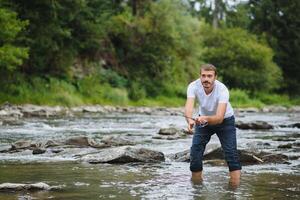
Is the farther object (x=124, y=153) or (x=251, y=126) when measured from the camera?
(x=251, y=126)

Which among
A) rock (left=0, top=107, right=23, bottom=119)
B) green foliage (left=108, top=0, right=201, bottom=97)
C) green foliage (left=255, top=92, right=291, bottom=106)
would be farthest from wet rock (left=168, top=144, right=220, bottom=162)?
green foliage (left=255, top=92, right=291, bottom=106)

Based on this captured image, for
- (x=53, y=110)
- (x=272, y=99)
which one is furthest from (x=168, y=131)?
(x=272, y=99)

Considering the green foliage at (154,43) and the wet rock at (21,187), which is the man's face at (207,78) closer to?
the wet rock at (21,187)

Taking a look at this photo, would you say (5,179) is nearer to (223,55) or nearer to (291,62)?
(223,55)

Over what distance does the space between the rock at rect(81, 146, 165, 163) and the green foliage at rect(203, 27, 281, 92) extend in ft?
159

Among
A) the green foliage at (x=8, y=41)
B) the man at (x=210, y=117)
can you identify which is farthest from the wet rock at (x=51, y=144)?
the green foliage at (x=8, y=41)

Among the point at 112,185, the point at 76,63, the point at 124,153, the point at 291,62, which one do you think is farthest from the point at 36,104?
the point at 291,62

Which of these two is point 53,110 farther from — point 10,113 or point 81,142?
point 81,142

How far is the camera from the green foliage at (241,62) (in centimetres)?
5969

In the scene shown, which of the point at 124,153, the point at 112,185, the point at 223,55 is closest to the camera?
the point at 112,185

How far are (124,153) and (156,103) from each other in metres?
34.2

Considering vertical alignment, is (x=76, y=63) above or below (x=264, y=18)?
below

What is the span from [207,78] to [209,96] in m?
0.29

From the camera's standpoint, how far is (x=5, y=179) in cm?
913
